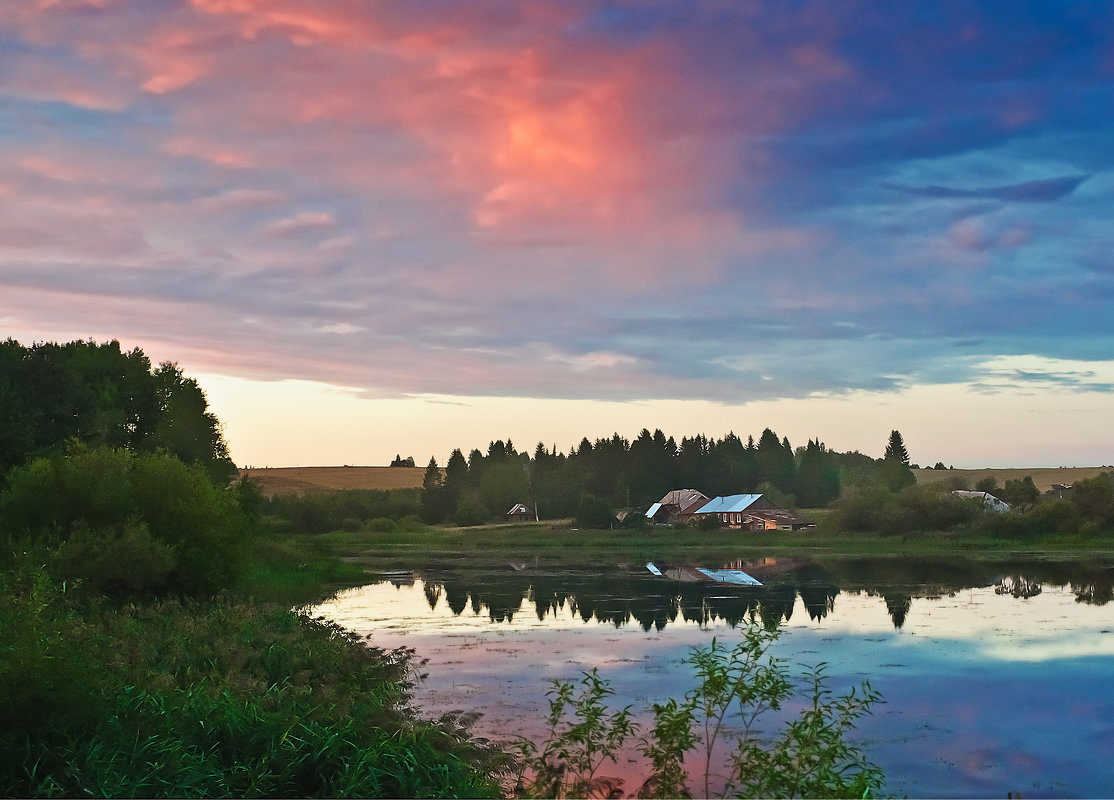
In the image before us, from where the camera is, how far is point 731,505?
11344 centimetres

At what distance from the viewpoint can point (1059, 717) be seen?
1734 cm

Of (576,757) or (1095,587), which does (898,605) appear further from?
(576,757)

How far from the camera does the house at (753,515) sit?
10575 cm

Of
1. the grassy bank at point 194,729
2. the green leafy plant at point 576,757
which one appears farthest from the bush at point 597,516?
the green leafy plant at point 576,757

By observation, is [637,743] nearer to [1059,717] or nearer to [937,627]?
[1059,717]

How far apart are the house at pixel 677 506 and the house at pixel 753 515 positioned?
1160 cm

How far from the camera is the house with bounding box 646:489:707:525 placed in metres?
128

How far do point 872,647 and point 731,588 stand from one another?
18.9 meters

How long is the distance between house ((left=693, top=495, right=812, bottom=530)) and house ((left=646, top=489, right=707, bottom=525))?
38.0 feet

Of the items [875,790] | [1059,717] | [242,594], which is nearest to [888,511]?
[242,594]

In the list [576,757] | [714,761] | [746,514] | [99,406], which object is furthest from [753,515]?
[576,757]

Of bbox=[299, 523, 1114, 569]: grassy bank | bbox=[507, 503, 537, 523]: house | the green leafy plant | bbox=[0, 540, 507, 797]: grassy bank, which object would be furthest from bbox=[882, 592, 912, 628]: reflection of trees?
bbox=[507, 503, 537, 523]: house

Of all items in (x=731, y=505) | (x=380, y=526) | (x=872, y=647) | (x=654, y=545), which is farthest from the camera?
(x=731, y=505)

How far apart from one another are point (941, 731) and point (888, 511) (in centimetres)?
6912
